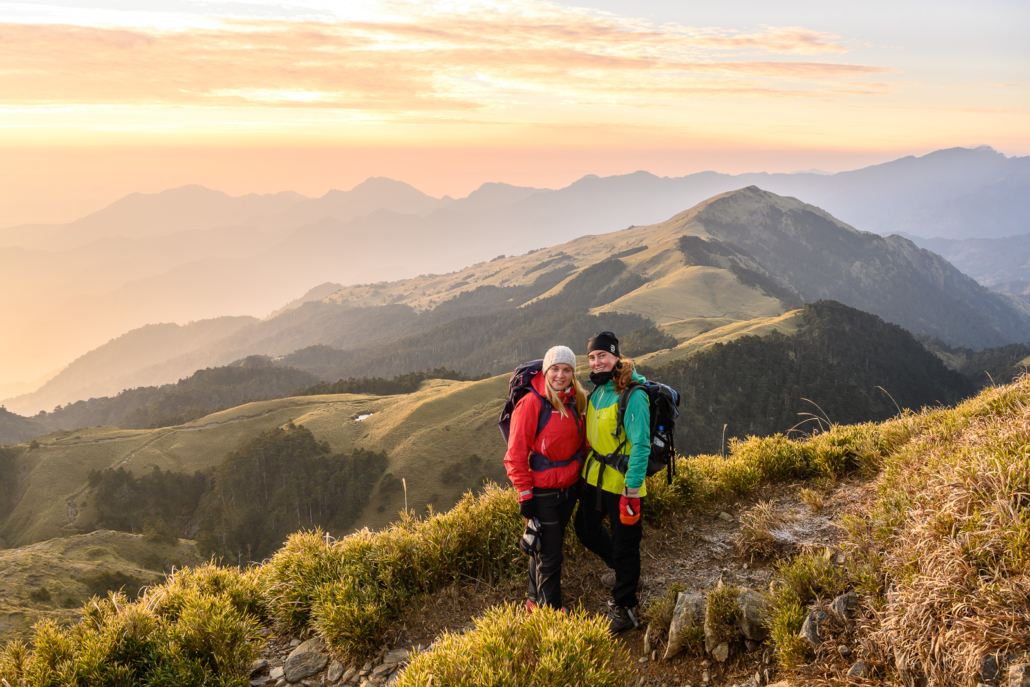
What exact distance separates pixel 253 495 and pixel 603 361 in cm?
11084

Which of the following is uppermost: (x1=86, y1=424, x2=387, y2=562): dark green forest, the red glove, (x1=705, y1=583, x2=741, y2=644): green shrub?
the red glove

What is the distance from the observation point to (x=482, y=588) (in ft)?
23.3

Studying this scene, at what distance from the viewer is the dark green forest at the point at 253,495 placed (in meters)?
94.1

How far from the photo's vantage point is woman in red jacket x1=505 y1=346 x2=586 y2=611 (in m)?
5.74

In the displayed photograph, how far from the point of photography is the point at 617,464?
231 inches

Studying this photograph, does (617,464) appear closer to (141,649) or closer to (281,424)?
(141,649)

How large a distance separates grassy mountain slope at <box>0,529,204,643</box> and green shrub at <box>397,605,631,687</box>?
43633mm

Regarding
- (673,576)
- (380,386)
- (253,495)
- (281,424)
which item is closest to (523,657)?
(673,576)

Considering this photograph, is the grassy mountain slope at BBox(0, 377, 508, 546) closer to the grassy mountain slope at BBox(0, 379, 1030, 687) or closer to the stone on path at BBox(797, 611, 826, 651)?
the grassy mountain slope at BBox(0, 379, 1030, 687)

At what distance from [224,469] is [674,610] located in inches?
4503

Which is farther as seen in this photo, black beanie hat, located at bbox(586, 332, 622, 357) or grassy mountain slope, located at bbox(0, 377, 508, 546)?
grassy mountain slope, located at bbox(0, 377, 508, 546)

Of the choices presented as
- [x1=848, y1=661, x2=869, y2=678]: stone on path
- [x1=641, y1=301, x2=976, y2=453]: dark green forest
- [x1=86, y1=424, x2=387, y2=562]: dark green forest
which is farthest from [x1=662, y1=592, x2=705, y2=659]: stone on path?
[x1=641, y1=301, x2=976, y2=453]: dark green forest

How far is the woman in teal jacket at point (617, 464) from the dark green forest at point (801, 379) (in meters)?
110

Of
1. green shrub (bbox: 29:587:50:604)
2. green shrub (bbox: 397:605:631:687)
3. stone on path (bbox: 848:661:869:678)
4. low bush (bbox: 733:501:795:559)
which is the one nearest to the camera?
green shrub (bbox: 397:605:631:687)
